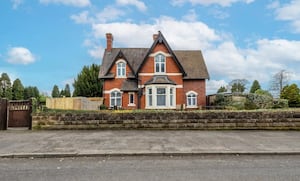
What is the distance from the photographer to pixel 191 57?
99.0ft

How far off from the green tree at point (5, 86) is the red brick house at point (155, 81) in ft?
107

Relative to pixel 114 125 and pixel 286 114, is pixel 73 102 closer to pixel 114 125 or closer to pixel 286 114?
pixel 114 125

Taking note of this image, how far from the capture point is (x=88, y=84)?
41.7 meters

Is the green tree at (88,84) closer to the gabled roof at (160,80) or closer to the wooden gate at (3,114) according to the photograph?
the gabled roof at (160,80)

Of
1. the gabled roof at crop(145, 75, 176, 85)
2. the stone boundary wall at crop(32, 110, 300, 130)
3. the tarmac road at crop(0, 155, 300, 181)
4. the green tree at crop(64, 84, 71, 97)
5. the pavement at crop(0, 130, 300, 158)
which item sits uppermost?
the green tree at crop(64, 84, 71, 97)

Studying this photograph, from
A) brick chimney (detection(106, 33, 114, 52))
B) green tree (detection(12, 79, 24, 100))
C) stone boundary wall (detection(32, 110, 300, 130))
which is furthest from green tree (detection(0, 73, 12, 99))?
stone boundary wall (detection(32, 110, 300, 130))

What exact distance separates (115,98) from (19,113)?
593 inches

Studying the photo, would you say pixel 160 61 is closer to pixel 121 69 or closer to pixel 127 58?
pixel 121 69

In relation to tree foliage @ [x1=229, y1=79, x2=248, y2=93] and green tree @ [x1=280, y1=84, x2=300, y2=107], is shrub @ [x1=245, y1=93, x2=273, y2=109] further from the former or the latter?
tree foliage @ [x1=229, y1=79, x2=248, y2=93]

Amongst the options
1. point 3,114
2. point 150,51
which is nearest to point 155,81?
point 150,51

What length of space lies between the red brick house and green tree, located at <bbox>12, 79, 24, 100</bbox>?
3418 cm

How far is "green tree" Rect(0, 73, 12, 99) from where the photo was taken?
50.9m

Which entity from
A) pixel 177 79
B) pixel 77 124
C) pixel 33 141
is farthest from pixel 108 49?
pixel 33 141

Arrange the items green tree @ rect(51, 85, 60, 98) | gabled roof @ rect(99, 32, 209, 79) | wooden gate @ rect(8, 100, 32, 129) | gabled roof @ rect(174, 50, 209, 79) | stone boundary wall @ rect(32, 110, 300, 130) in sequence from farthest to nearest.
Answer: green tree @ rect(51, 85, 60, 98)
gabled roof @ rect(174, 50, 209, 79)
gabled roof @ rect(99, 32, 209, 79)
wooden gate @ rect(8, 100, 32, 129)
stone boundary wall @ rect(32, 110, 300, 130)
